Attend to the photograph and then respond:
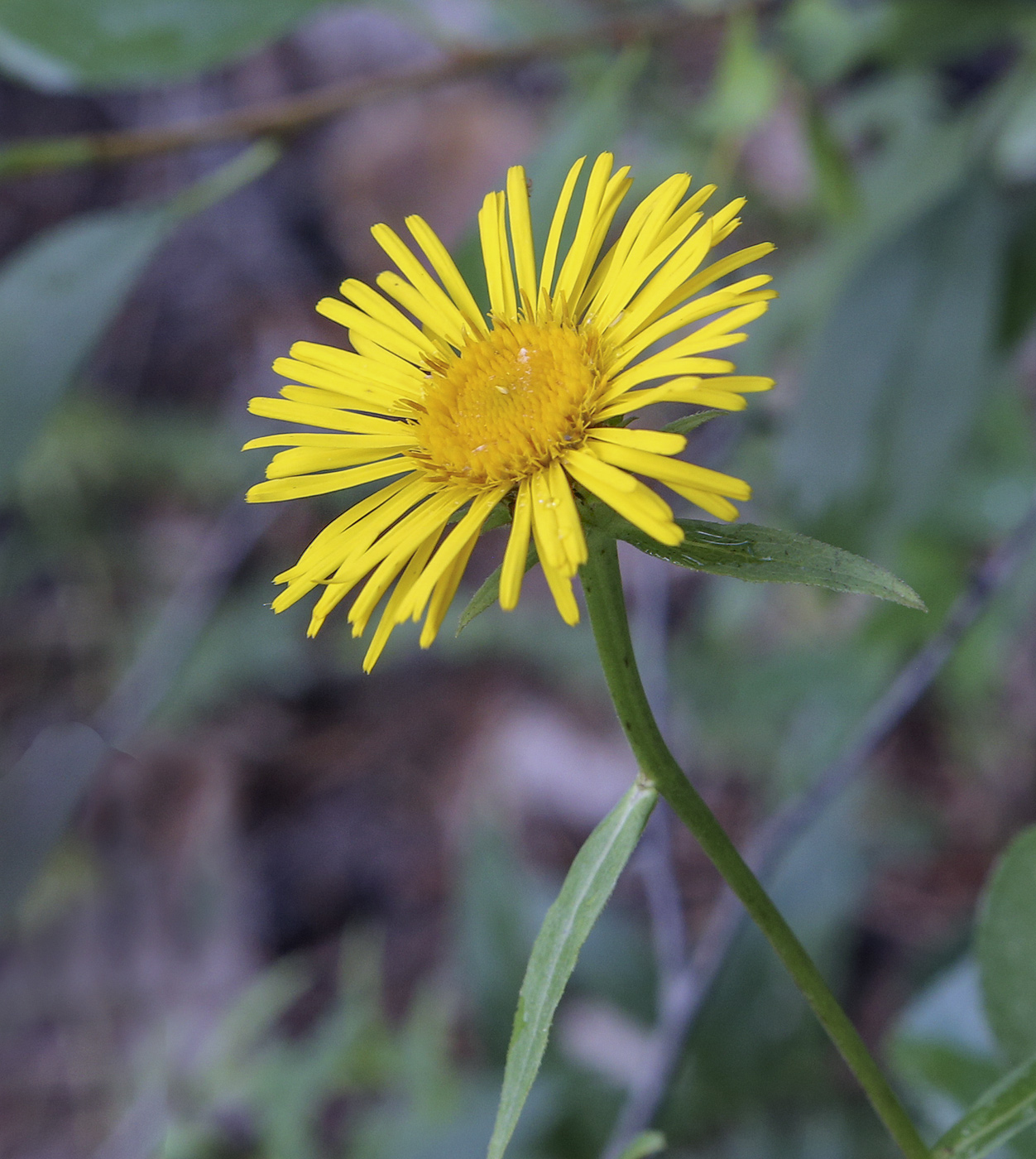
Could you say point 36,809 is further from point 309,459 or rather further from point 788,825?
point 309,459

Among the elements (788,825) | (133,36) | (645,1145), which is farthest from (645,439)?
(133,36)

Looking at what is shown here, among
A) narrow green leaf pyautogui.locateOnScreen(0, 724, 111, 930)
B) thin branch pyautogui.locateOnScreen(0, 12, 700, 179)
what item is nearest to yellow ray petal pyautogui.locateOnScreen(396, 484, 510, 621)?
thin branch pyautogui.locateOnScreen(0, 12, 700, 179)

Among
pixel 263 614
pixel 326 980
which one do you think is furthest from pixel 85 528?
pixel 326 980

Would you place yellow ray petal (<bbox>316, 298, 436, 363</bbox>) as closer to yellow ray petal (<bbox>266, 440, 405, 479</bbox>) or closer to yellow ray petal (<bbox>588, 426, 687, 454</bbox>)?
yellow ray petal (<bbox>266, 440, 405, 479</bbox>)

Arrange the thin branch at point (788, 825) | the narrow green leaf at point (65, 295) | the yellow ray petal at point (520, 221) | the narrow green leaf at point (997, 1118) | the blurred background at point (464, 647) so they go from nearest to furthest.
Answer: the narrow green leaf at point (997, 1118) < the yellow ray petal at point (520, 221) < the thin branch at point (788, 825) < the narrow green leaf at point (65, 295) < the blurred background at point (464, 647)

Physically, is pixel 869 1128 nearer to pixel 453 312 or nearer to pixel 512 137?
pixel 453 312

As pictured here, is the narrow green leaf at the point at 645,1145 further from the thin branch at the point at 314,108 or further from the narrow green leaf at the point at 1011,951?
the thin branch at the point at 314,108

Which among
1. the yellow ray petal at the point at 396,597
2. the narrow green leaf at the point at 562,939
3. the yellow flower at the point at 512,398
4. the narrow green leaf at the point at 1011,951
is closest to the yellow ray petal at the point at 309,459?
the yellow flower at the point at 512,398

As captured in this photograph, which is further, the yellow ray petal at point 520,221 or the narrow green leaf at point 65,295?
the narrow green leaf at point 65,295
